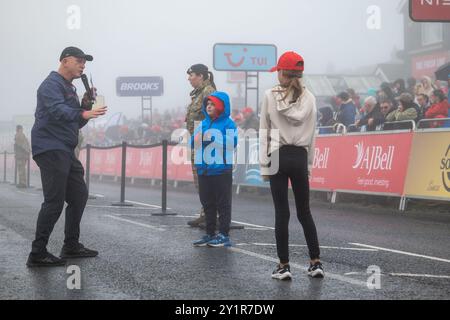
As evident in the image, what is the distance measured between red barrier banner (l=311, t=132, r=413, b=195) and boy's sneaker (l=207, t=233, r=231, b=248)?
5.55 m

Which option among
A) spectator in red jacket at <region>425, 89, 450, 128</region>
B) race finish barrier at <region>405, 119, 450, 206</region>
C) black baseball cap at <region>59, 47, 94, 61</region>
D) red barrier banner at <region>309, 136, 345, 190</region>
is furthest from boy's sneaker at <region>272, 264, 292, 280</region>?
red barrier banner at <region>309, 136, 345, 190</region>

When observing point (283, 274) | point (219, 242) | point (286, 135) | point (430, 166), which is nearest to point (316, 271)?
point (283, 274)

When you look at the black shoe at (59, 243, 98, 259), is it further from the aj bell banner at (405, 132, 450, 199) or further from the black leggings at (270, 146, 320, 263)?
the aj bell banner at (405, 132, 450, 199)

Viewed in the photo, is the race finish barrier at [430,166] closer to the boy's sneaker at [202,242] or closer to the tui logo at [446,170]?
the tui logo at [446,170]

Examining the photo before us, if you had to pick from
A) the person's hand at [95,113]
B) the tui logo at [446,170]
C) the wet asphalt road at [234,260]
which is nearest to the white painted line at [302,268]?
the wet asphalt road at [234,260]

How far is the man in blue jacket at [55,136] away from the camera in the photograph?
6.91m

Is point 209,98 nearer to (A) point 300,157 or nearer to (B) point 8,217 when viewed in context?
(A) point 300,157

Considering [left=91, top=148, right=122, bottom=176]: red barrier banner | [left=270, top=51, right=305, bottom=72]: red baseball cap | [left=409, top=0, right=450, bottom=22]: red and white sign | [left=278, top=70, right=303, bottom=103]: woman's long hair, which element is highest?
[left=409, top=0, right=450, bottom=22]: red and white sign

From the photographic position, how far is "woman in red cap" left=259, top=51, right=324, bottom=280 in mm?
5996

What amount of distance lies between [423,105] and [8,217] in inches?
326

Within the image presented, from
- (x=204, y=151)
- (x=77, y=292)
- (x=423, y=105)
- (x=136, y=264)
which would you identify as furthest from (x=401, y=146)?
(x=77, y=292)

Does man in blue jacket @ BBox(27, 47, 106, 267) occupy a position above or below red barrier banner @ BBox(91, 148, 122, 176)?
above

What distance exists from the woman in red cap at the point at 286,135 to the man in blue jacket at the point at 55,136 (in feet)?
5.51

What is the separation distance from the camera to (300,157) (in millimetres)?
6043
